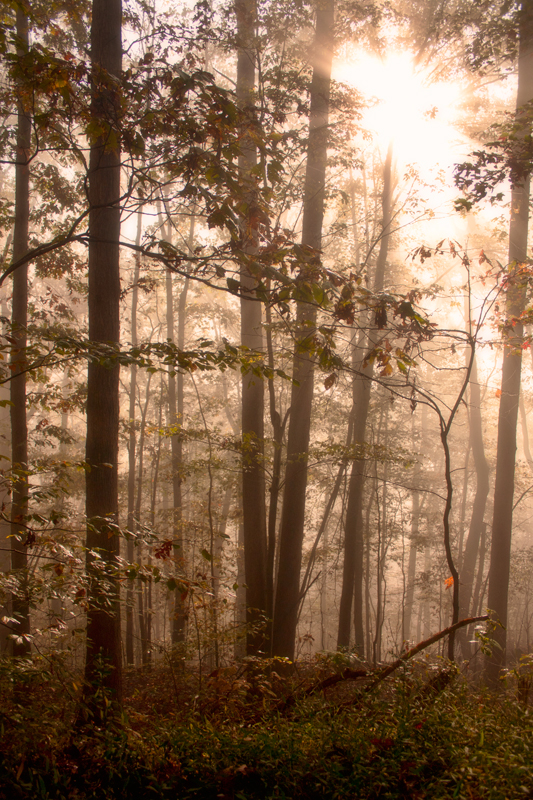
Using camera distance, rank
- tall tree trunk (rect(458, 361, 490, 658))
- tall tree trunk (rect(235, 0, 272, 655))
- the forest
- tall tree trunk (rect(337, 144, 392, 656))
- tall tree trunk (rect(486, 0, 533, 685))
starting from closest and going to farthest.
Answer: the forest, tall tree trunk (rect(235, 0, 272, 655)), tall tree trunk (rect(486, 0, 533, 685)), tall tree trunk (rect(337, 144, 392, 656)), tall tree trunk (rect(458, 361, 490, 658))

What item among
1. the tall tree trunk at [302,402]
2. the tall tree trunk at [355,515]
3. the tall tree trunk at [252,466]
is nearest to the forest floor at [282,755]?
the tall tree trunk at [252,466]

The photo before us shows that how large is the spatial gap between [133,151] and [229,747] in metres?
4.41

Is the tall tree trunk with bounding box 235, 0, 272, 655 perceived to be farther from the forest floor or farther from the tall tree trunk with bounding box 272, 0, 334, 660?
the forest floor

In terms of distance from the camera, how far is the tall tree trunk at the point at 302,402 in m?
6.53

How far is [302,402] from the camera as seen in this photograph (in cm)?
729

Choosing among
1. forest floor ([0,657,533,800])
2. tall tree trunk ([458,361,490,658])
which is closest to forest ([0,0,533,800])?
forest floor ([0,657,533,800])

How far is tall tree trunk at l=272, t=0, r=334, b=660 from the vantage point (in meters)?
6.53

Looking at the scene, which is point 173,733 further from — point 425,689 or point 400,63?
point 400,63

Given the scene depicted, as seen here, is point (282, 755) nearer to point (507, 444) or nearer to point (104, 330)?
point (104, 330)

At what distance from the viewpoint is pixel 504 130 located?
5.64 m

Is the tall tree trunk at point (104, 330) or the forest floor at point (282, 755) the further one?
the tall tree trunk at point (104, 330)

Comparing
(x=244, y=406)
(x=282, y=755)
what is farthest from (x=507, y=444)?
(x=282, y=755)

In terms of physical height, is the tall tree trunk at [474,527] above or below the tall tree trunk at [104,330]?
below

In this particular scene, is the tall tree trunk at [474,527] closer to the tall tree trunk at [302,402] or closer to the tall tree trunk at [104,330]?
the tall tree trunk at [302,402]
